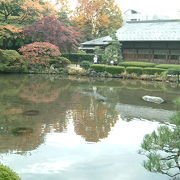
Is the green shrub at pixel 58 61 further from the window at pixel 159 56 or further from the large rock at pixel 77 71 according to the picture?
the window at pixel 159 56

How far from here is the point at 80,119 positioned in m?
11.1

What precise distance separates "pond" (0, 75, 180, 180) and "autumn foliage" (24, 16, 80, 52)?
15270 mm

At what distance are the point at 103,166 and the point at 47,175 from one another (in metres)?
1.38

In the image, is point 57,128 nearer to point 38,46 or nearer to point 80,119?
point 80,119

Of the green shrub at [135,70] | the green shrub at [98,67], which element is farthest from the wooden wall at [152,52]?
the green shrub at [98,67]

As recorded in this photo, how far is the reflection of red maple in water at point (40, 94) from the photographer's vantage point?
1496 cm

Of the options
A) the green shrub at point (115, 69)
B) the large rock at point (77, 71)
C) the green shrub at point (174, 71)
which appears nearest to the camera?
the green shrub at point (174, 71)

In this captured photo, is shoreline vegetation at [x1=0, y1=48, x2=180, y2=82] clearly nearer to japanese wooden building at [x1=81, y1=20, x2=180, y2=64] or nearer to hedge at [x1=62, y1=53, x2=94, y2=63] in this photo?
japanese wooden building at [x1=81, y1=20, x2=180, y2=64]

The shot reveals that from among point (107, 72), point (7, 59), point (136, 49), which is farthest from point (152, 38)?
point (7, 59)

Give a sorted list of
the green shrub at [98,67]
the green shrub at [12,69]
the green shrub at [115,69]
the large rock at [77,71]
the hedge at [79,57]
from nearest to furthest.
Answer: the green shrub at [12,69]
the green shrub at [115,69]
the green shrub at [98,67]
the large rock at [77,71]
the hedge at [79,57]

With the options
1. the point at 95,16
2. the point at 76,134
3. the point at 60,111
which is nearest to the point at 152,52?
the point at 95,16

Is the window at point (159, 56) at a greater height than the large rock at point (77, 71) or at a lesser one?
greater

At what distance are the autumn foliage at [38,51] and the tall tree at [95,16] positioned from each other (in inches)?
653

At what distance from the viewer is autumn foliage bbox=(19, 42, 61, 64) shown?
94.9ft
